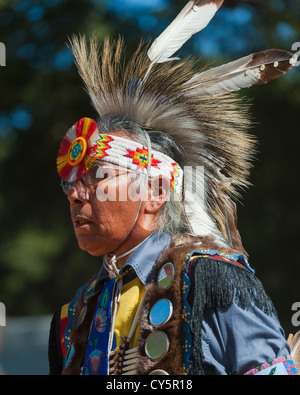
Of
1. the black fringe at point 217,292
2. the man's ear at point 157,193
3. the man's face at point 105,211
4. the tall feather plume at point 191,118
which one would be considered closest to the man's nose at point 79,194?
the man's face at point 105,211

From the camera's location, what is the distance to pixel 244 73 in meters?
2.88

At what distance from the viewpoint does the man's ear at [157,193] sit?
270 cm

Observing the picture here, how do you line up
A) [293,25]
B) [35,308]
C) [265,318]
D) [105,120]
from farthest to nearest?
[35,308], [293,25], [105,120], [265,318]

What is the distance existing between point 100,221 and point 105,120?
1.68 feet

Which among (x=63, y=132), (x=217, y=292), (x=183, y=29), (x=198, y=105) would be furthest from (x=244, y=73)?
(x=63, y=132)

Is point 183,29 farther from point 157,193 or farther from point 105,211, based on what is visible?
point 105,211

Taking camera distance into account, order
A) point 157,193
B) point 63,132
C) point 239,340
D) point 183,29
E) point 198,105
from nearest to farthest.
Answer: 1. point 239,340
2. point 157,193
3. point 198,105
4. point 183,29
5. point 63,132

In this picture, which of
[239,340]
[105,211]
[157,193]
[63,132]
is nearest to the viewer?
[239,340]

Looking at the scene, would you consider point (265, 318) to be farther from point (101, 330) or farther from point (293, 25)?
point (293, 25)

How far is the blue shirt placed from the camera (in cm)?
220

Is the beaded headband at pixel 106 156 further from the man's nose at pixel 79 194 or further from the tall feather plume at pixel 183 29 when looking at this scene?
the tall feather plume at pixel 183 29

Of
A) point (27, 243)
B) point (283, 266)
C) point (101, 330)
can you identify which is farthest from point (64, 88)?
point (101, 330)

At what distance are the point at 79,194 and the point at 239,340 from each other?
87 cm

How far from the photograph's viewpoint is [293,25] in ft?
22.7
